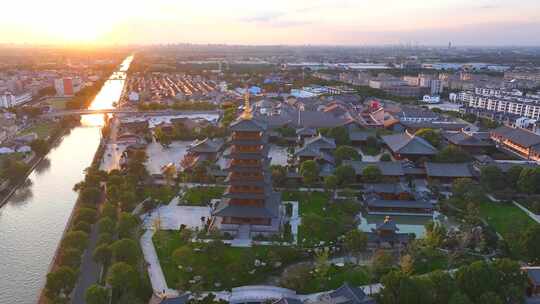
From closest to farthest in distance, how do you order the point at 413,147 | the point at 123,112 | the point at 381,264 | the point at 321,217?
the point at 381,264
the point at 321,217
the point at 413,147
the point at 123,112

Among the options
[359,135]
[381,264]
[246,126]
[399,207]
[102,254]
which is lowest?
[399,207]

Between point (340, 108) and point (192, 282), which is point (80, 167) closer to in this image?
point (192, 282)

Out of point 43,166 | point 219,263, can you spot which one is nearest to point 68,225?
point 219,263

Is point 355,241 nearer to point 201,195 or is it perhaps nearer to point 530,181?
point 201,195

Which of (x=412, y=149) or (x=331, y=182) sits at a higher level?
(x=412, y=149)

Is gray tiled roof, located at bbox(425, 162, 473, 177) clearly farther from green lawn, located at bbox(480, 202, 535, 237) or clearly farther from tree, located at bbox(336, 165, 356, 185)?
tree, located at bbox(336, 165, 356, 185)

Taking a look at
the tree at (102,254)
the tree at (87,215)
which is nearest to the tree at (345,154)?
the tree at (87,215)

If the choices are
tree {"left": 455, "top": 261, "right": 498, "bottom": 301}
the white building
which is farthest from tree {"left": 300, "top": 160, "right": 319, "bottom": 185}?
the white building

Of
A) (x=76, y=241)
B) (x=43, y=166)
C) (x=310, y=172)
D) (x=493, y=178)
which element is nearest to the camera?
(x=76, y=241)
